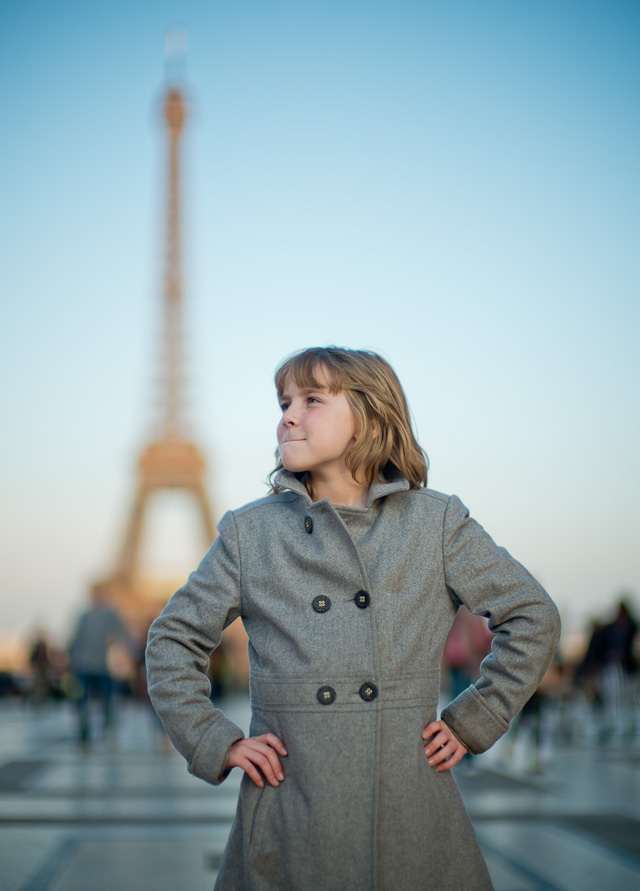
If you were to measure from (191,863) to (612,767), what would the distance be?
3.77 metres

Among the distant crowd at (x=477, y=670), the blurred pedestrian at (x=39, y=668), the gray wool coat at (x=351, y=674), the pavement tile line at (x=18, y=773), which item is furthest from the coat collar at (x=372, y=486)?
the blurred pedestrian at (x=39, y=668)

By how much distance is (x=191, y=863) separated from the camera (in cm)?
356

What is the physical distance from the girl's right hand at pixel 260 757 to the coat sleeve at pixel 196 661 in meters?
0.02

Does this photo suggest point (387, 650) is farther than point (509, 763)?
No

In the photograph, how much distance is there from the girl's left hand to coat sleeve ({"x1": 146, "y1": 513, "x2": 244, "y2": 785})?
34 centimetres

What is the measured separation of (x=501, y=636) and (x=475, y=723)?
164mm

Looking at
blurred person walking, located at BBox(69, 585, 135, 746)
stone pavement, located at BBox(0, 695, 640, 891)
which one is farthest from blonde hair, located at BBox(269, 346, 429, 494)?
blurred person walking, located at BBox(69, 585, 135, 746)

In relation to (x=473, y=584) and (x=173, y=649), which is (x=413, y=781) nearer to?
(x=473, y=584)

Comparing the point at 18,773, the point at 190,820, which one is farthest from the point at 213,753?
the point at 18,773

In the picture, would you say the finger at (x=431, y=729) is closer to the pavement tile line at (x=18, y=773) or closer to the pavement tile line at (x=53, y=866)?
the pavement tile line at (x=53, y=866)

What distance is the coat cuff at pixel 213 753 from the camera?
5.57 ft

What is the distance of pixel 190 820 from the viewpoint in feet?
14.5

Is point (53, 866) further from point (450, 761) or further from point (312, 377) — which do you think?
point (312, 377)

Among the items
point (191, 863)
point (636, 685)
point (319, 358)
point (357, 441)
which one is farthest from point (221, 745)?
point (636, 685)
